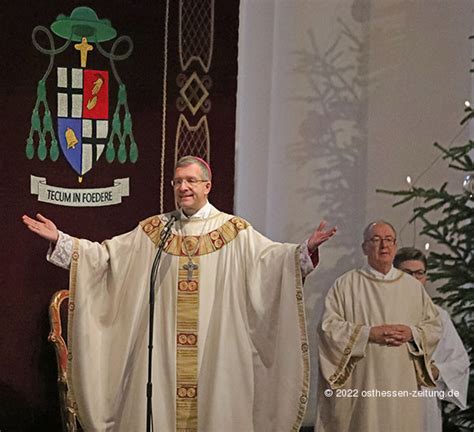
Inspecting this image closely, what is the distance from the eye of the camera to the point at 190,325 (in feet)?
20.2

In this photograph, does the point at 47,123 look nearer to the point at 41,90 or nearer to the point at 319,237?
the point at 41,90

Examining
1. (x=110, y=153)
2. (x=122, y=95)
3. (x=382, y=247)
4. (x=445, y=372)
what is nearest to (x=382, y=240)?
(x=382, y=247)

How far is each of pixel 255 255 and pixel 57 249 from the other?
1.22 meters

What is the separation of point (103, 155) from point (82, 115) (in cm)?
33

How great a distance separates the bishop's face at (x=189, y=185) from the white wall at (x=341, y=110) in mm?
1928

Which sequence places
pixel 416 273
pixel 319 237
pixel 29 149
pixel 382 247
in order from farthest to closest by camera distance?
pixel 29 149, pixel 416 273, pixel 382 247, pixel 319 237

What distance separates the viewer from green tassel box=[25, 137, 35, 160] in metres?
7.21

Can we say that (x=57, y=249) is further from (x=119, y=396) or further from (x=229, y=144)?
(x=229, y=144)

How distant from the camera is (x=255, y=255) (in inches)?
243

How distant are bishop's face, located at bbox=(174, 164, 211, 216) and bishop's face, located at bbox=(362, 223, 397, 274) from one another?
4.20ft

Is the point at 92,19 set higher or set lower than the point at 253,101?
higher

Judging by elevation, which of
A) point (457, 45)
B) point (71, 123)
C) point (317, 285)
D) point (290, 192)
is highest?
point (457, 45)

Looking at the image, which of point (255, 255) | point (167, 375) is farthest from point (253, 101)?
point (167, 375)

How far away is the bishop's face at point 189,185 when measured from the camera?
6137 millimetres
